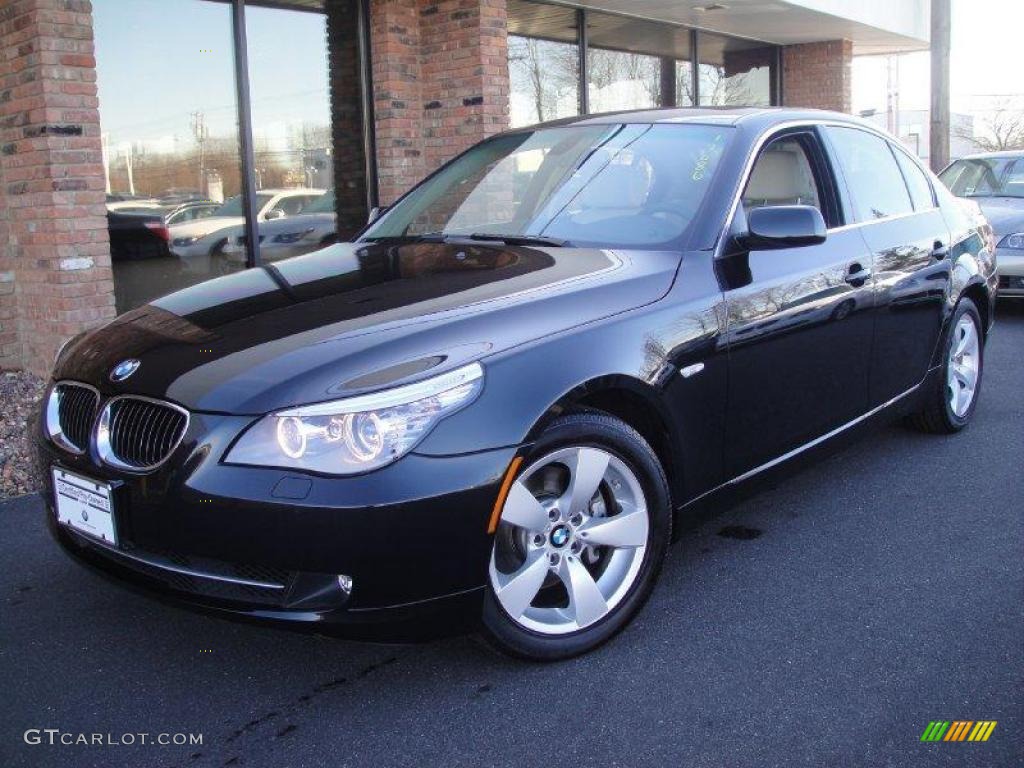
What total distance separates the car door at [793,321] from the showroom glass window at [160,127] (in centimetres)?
538

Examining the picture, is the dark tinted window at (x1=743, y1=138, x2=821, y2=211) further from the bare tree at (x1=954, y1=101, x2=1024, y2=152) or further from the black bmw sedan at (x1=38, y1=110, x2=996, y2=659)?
the bare tree at (x1=954, y1=101, x2=1024, y2=152)

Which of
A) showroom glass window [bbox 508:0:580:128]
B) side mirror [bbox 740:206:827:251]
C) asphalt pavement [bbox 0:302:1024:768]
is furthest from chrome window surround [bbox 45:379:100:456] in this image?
showroom glass window [bbox 508:0:580:128]

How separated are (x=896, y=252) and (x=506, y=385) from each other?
8.07 ft

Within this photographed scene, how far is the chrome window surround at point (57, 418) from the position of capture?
2988 mm

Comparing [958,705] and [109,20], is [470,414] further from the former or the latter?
[109,20]

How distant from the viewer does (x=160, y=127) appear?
8.05 meters

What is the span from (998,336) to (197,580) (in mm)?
7804

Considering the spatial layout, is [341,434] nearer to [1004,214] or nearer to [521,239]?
[521,239]

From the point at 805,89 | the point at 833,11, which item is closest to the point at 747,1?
the point at 833,11

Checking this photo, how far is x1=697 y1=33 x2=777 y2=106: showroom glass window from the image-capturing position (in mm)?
14633

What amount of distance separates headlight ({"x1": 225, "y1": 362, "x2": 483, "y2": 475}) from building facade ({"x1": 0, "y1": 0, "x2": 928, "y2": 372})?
4346 mm

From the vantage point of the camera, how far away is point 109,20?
762cm

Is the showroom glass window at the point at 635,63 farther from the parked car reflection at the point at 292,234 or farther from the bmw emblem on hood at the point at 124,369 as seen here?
the bmw emblem on hood at the point at 124,369

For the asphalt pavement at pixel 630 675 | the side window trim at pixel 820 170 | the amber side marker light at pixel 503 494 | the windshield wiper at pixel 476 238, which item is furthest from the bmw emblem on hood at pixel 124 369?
the side window trim at pixel 820 170
